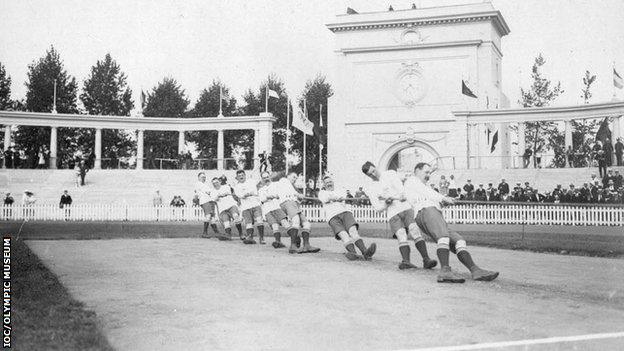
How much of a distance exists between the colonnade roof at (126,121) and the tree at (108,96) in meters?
21.0

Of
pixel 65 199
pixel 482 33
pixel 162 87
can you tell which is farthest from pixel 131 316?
pixel 162 87

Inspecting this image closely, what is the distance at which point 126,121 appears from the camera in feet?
154

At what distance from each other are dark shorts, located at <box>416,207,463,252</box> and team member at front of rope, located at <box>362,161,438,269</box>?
83cm

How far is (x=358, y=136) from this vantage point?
4559cm

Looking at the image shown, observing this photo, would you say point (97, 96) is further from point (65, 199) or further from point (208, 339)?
point (208, 339)

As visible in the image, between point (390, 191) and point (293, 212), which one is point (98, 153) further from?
point (390, 191)

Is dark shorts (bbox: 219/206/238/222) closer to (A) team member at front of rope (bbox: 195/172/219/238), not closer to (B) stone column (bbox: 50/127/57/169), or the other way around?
(A) team member at front of rope (bbox: 195/172/219/238)

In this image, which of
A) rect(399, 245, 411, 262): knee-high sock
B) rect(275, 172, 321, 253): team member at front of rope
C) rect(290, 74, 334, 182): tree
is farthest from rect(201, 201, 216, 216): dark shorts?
rect(290, 74, 334, 182): tree

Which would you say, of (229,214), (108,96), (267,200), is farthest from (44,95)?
(267,200)

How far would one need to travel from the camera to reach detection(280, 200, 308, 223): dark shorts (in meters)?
13.2

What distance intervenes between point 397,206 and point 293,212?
324cm

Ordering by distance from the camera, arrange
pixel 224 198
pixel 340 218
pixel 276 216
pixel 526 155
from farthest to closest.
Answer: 1. pixel 526 155
2. pixel 224 198
3. pixel 276 216
4. pixel 340 218

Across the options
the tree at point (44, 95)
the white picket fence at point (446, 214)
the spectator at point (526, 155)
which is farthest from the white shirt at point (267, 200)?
the tree at point (44, 95)

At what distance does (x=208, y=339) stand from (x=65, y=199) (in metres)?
26.1
